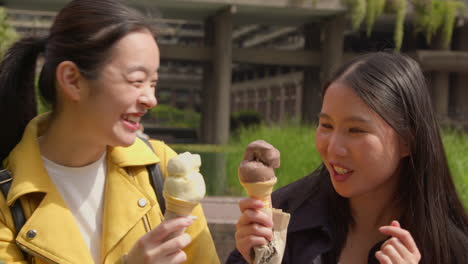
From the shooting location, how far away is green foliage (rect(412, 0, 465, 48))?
20125mm

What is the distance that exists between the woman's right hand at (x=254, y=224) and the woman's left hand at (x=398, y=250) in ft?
1.26

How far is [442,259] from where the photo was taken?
2215 millimetres

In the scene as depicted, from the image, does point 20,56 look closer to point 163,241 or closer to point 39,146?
point 39,146

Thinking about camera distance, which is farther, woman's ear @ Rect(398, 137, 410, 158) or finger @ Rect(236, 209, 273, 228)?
woman's ear @ Rect(398, 137, 410, 158)

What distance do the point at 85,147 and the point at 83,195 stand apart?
18 cm

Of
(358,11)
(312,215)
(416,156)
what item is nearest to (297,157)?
(312,215)

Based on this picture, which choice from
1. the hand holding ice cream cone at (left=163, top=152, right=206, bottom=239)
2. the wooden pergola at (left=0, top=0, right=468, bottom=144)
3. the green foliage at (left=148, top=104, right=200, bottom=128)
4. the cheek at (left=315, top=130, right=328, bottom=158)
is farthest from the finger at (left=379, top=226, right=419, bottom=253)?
the green foliage at (left=148, top=104, right=200, bottom=128)

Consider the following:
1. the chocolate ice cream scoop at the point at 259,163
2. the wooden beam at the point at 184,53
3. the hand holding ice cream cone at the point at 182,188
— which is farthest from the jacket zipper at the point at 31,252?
the wooden beam at the point at 184,53

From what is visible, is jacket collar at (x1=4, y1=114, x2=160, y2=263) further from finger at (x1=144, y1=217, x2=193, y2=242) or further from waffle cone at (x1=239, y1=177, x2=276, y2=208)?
waffle cone at (x1=239, y1=177, x2=276, y2=208)

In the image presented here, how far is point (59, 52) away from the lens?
83.6 inches

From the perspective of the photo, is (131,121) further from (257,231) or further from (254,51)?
(254,51)

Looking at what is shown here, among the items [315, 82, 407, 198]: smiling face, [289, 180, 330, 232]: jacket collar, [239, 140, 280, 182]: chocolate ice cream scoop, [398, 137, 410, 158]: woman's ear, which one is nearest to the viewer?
[239, 140, 280, 182]: chocolate ice cream scoop

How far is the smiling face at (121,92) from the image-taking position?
2000 millimetres

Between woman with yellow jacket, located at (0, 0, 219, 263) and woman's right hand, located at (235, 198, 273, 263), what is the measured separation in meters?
0.20
